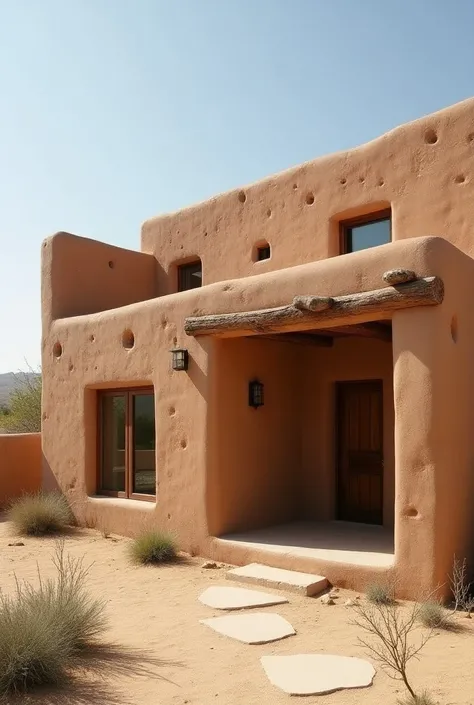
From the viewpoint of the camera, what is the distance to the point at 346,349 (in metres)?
9.03

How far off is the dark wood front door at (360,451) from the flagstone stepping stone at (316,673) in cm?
420

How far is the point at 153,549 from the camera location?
763cm

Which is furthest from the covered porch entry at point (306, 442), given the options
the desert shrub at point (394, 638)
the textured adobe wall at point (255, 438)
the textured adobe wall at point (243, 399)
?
the desert shrub at point (394, 638)

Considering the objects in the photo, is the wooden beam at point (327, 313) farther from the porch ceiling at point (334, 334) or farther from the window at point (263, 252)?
the window at point (263, 252)

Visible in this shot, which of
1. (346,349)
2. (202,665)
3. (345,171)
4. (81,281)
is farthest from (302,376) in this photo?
(202,665)

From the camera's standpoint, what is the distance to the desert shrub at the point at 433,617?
531 cm

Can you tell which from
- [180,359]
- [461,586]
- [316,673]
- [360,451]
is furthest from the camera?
[360,451]

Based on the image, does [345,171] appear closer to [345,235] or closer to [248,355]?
[345,235]

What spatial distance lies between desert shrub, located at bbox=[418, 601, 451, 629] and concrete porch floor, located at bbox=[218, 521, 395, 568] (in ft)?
2.75

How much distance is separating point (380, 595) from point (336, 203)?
17.2 ft

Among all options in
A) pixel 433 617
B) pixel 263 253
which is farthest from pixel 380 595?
pixel 263 253

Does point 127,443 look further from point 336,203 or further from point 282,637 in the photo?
point 282,637

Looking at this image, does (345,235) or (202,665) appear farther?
(345,235)

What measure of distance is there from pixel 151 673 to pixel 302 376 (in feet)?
18.1
